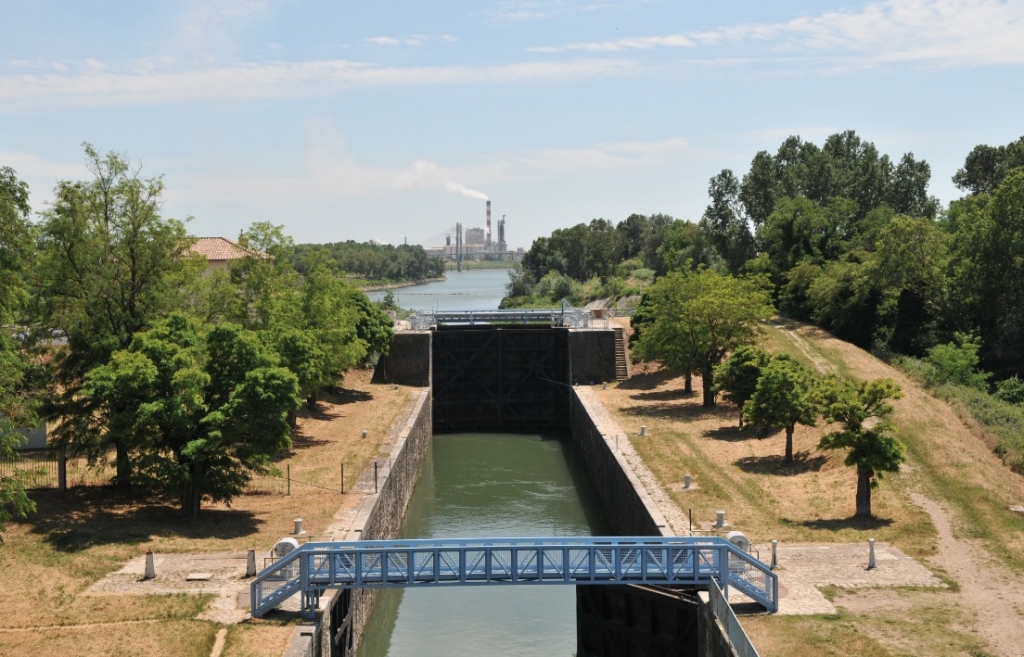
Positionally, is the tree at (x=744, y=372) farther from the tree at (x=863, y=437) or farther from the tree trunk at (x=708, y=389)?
the tree at (x=863, y=437)

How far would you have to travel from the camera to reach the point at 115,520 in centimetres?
2230

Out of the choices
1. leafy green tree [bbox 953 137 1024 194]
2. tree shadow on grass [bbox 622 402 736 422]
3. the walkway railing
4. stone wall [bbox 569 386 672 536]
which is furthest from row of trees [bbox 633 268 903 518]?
leafy green tree [bbox 953 137 1024 194]

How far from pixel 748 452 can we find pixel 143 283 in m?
15.9

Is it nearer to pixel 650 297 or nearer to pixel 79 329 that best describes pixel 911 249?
pixel 650 297

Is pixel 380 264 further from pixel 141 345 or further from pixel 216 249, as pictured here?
pixel 141 345

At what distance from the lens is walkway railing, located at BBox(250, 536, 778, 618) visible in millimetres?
16891

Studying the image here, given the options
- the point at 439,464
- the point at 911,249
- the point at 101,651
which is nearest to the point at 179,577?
the point at 101,651

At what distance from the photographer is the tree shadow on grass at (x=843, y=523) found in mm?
21312

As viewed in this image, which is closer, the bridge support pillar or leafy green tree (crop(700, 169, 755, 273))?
the bridge support pillar

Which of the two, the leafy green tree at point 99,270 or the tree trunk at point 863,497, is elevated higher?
the leafy green tree at point 99,270

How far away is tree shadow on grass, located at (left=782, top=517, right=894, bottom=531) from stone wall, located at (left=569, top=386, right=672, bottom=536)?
277 centimetres

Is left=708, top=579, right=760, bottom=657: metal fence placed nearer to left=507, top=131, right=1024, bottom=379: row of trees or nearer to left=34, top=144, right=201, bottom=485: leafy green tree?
left=34, top=144, right=201, bottom=485: leafy green tree

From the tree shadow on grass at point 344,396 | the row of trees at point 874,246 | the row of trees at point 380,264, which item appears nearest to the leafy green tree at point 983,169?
the row of trees at point 874,246

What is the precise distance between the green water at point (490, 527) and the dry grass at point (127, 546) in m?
2.54
